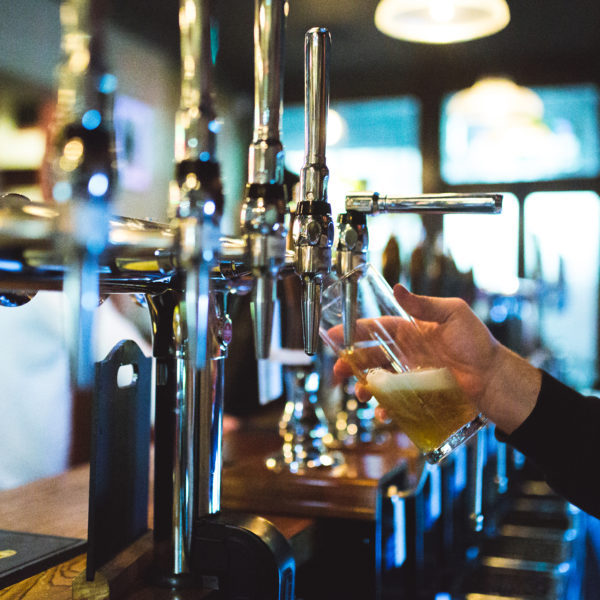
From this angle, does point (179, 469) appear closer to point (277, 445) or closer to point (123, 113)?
point (277, 445)

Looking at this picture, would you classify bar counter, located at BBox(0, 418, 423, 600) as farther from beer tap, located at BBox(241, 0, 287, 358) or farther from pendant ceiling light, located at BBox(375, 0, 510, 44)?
pendant ceiling light, located at BBox(375, 0, 510, 44)

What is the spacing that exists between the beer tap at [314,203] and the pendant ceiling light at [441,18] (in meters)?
2.44

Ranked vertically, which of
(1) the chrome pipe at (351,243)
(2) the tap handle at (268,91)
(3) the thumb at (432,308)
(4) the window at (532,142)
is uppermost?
(4) the window at (532,142)

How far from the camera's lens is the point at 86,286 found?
0.44m

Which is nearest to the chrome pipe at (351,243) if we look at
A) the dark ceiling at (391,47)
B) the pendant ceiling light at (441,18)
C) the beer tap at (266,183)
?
the beer tap at (266,183)

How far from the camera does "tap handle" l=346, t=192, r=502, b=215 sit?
778mm

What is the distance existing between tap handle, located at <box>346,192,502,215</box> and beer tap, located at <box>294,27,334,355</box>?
11 cm

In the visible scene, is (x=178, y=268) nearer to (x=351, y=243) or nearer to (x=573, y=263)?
(x=351, y=243)

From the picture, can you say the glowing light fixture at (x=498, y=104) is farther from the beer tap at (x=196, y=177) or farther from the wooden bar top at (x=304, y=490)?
the beer tap at (x=196, y=177)

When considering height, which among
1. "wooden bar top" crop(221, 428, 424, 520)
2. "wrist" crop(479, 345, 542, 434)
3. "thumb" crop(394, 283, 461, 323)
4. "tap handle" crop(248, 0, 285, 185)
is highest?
"tap handle" crop(248, 0, 285, 185)

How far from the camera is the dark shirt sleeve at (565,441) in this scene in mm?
1172

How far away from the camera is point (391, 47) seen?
518 cm

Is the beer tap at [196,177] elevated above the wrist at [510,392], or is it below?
above

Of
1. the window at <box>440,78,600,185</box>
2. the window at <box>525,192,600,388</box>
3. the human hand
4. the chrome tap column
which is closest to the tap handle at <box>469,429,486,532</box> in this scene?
the human hand
